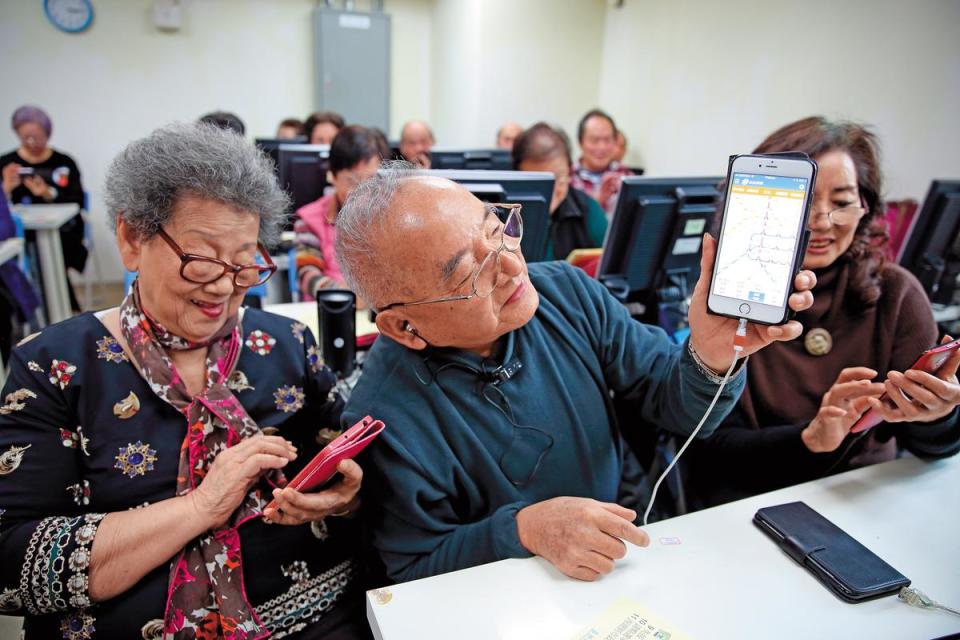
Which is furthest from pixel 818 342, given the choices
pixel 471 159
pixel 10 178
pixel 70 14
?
pixel 70 14

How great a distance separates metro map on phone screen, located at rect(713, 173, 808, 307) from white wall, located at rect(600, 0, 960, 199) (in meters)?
1.93

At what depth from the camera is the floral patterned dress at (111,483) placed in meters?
0.92

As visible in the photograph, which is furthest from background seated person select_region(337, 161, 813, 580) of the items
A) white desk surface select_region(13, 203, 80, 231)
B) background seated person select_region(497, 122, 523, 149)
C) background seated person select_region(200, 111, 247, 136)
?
background seated person select_region(497, 122, 523, 149)

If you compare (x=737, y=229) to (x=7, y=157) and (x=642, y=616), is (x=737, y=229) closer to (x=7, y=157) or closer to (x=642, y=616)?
(x=642, y=616)

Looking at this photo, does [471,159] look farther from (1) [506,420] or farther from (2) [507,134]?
(1) [506,420]

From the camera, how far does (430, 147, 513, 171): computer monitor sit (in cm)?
328

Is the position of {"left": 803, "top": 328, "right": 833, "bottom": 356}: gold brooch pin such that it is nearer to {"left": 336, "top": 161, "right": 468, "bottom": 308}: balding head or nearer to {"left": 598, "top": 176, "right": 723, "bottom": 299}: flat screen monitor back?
{"left": 598, "top": 176, "right": 723, "bottom": 299}: flat screen monitor back

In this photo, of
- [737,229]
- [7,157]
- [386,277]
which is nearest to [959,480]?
[737,229]

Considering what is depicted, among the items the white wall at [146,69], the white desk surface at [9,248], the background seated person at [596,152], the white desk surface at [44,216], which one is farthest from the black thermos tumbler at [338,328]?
the white wall at [146,69]

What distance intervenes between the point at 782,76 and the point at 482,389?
325cm

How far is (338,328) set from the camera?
160cm

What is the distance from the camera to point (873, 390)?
1071 mm

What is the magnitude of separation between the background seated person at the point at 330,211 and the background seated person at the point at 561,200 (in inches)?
26.7

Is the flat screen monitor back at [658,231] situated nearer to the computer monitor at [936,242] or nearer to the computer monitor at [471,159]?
the computer monitor at [936,242]
